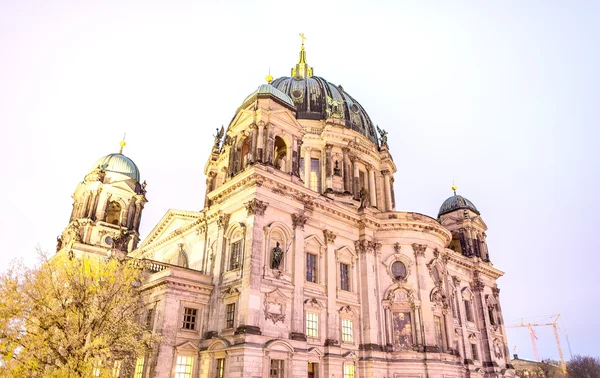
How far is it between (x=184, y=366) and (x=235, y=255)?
7548mm

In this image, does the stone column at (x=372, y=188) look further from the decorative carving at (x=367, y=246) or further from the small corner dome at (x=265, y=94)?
the small corner dome at (x=265, y=94)

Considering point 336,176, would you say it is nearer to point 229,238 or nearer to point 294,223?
point 294,223

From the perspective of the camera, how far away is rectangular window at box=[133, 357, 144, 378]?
27.1m

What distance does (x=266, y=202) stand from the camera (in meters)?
28.4

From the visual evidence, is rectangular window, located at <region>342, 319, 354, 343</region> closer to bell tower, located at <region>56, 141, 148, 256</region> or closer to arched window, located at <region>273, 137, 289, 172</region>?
arched window, located at <region>273, 137, 289, 172</region>

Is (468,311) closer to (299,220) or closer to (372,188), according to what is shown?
(372,188)

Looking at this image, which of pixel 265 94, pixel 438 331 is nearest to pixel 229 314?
pixel 265 94

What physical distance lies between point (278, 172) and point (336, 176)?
42.0ft

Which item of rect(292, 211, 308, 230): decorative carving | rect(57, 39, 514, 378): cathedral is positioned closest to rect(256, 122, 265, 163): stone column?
rect(57, 39, 514, 378): cathedral

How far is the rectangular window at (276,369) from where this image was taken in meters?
25.2

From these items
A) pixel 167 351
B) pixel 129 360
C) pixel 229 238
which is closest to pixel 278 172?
pixel 229 238

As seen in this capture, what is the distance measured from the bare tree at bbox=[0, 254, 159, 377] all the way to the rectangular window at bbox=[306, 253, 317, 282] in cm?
1338

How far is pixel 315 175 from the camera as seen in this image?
4234 centimetres

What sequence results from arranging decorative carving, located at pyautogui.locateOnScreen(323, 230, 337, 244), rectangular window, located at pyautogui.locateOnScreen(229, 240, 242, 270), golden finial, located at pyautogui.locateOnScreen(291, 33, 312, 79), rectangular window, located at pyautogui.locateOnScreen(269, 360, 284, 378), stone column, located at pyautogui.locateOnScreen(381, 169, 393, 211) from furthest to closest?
golden finial, located at pyautogui.locateOnScreen(291, 33, 312, 79) → stone column, located at pyautogui.locateOnScreen(381, 169, 393, 211) → decorative carving, located at pyautogui.locateOnScreen(323, 230, 337, 244) → rectangular window, located at pyautogui.locateOnScreen(229, 240, 242, 270) → rectangular window, located at pyautogui.locateOnScreen(269, 360, 284, 378)
